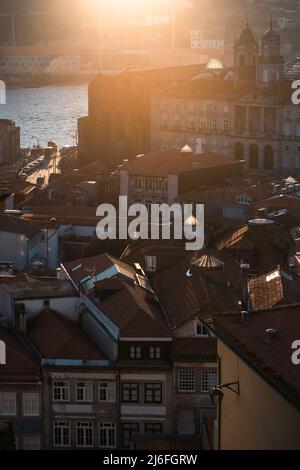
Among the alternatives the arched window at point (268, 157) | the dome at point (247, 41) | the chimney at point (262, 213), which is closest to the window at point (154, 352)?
the chimney at point (262, 213)

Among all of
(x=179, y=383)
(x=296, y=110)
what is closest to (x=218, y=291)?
(x=179, y=383)

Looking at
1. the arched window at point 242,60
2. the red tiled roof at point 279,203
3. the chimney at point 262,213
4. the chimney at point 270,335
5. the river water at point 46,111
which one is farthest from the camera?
the river water at point 46,111

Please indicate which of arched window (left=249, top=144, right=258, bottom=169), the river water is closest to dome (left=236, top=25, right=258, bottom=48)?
arched window (left=249, top=144, right=258, bottom=169)

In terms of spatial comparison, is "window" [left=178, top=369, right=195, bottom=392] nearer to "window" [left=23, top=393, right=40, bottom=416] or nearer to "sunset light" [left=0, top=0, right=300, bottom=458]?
"sunset light" [left=0, top=0, right=300, bottom=458]

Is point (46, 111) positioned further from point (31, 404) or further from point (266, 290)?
point (31, 404)

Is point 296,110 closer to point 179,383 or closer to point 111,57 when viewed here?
point 179,383

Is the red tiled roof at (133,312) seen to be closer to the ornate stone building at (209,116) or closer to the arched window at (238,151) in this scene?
the ornate stone building at (209,116)

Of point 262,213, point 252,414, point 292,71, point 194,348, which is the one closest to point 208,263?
point 194,348
